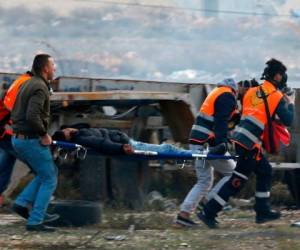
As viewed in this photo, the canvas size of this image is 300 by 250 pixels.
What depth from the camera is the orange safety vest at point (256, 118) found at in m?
Answer: 10.2

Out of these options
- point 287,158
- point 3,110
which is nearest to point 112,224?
point 3,110

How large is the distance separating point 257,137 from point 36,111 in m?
2.19

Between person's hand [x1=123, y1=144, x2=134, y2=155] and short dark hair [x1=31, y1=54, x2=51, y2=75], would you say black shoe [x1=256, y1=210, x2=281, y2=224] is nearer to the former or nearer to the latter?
person's hand [x1=123, y1=144, x2=134, y2=155]

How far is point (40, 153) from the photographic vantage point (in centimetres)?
971

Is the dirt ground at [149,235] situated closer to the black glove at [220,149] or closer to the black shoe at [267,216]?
the black shoe at [267,216]

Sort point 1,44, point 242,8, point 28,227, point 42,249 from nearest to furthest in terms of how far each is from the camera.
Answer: point 42,249 < point 28,227 < point 1,44 < point 242,8

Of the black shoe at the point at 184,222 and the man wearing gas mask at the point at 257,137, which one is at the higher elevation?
the man wearing gas mask at the point at 257,137

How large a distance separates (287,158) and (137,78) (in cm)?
264

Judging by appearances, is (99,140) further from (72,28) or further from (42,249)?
(72,28)

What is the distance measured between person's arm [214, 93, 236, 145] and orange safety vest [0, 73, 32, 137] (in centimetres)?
185

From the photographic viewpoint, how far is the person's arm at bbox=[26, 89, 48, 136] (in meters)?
9.45

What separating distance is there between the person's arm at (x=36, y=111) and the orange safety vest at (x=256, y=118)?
6.45ft

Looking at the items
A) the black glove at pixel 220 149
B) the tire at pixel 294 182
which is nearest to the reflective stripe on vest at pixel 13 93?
the black glove at pixel 220 149

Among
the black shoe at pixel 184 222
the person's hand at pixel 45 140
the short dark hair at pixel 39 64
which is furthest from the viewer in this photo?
the black shoe at pixel 184 222
